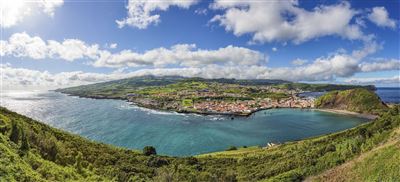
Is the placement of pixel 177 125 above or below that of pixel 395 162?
below

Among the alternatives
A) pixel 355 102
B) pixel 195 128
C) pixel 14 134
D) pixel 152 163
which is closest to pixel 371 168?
pixel 152 163

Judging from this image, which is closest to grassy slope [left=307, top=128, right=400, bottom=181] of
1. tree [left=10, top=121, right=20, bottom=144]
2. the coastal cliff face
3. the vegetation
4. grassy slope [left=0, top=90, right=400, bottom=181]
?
the vegetation

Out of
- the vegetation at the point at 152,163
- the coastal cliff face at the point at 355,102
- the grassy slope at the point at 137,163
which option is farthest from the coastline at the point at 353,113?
the grassy slope at the point at 137,163

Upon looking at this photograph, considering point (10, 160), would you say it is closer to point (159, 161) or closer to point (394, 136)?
point (159, 161)

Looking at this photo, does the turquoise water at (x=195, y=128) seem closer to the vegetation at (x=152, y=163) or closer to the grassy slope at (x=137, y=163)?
the grassy slope at (x=137, y=163)

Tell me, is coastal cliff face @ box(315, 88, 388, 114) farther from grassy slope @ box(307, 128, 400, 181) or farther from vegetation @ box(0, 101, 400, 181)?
grassy slope @ box(307, 128, 400, 181)

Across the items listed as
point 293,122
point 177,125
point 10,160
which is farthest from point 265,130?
point 10,160

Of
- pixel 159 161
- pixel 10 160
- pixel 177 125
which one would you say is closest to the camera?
pixel 10 160

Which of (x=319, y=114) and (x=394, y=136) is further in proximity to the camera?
(x=319, y=114)
